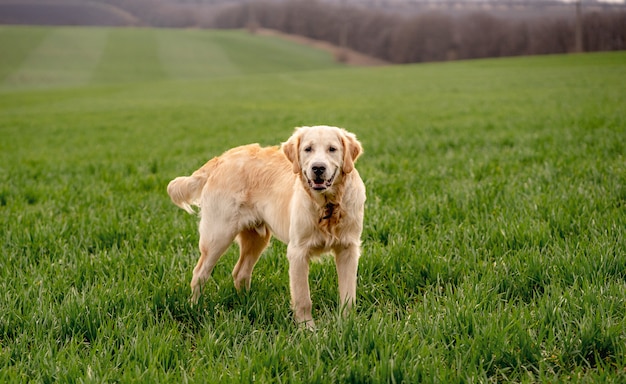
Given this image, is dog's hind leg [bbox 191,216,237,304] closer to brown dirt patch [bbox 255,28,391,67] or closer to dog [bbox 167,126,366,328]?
dog [bbox 167,126,366,328]

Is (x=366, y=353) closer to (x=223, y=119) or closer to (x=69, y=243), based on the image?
(x=69, y=243)

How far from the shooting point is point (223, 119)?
782 inches

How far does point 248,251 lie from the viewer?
14.0ft

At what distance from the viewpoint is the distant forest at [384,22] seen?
251 feet

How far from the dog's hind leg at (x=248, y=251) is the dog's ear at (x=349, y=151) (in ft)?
3.14

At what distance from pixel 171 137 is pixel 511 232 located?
11.9 meters

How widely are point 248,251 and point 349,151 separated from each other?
122 centimetres

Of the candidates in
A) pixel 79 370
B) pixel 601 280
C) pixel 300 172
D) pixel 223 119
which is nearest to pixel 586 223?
pixel 601 280

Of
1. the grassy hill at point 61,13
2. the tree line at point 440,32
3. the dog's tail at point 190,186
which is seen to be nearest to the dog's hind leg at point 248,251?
the dog's tail at point 190,186

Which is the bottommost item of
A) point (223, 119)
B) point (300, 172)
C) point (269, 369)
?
point (223, 119)

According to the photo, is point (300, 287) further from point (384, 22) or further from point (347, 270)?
point (384, 22)

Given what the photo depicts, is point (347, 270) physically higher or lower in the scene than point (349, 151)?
lower

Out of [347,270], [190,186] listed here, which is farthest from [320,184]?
[190,186]

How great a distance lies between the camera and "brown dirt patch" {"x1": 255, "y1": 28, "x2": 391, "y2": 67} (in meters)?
82.3
